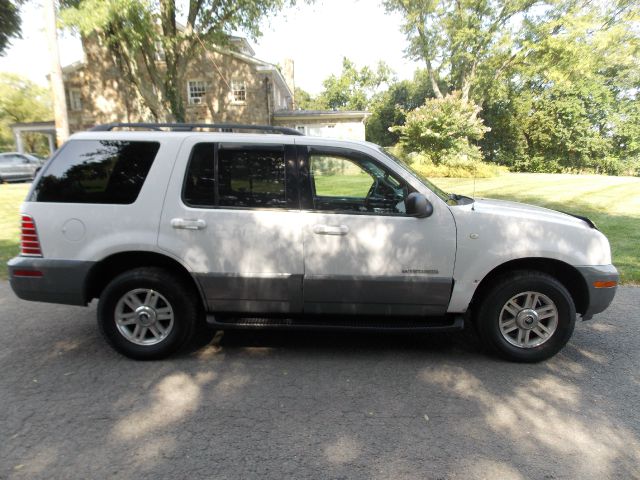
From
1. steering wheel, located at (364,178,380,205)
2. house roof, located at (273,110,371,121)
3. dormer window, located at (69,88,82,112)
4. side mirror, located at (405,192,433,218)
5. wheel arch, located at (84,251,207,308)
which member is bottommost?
wheel arch, located at (84,251,207,308)

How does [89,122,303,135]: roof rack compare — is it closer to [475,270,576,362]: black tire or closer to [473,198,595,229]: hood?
[473,198,595,229]: hood

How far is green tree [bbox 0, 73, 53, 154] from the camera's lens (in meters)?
53.6

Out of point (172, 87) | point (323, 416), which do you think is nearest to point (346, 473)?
point (323, 416)

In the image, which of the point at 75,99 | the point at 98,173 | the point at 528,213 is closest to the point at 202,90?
the point at 75,99

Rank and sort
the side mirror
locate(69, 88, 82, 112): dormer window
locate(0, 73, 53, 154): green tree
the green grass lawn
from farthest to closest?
locate(0, 73, 53, 154): green tree → locate(69, 88, 82, 112): dormer window → the green grass lawn → the side mirror

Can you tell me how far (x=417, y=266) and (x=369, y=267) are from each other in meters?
0.39

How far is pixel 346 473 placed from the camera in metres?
2.40

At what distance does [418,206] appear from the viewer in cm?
346

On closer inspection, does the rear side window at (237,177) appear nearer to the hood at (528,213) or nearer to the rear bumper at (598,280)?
the hood at (528,213)

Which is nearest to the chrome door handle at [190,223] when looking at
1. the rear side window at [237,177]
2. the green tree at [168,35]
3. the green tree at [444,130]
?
the rear side window at [237,177]

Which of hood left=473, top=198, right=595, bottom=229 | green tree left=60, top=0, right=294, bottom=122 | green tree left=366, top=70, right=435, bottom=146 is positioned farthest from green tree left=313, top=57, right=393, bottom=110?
hood left=473, top=198, right=595, bottom=229

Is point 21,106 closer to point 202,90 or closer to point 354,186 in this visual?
point 202,90

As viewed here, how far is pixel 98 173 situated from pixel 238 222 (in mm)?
1251

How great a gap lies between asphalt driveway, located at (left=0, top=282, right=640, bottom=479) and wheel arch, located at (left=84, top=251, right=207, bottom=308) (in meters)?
0.61
